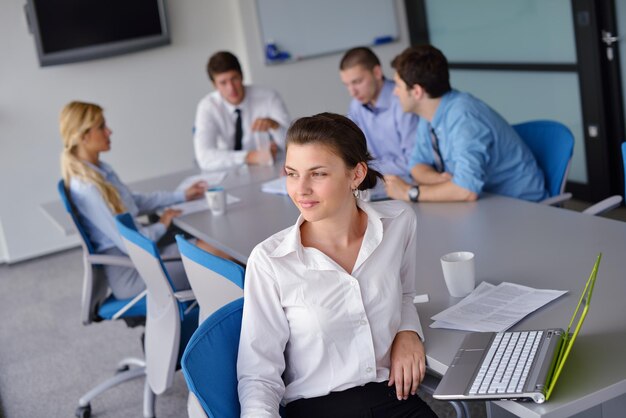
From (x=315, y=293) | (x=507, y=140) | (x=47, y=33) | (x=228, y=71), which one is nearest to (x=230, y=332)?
(x=315, y=293)

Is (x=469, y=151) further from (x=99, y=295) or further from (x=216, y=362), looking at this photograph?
(x=216, y=362)

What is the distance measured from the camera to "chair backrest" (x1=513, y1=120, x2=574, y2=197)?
12.0 ft

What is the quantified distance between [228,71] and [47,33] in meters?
2.06

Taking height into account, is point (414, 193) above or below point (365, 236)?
below

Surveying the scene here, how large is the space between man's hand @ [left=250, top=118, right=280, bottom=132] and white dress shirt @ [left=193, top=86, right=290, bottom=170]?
5 cm

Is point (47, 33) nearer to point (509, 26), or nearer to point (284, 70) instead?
point (284, 70)

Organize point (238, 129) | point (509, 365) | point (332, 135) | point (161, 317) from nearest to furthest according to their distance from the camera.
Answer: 1. point (509, 365)
2. point (332, 135)
3. point (161, 317)
4. point (238, 129)

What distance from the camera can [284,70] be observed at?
7.07 metres

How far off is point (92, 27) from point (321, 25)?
1.78 m

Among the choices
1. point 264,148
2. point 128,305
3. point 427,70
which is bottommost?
point 128,305

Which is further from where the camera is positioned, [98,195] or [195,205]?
[195,205]

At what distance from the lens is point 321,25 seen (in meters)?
7.05

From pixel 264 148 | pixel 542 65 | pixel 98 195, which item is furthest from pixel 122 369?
pixel 542 65

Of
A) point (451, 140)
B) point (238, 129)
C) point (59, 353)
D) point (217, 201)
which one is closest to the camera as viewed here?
point (451, 140)
